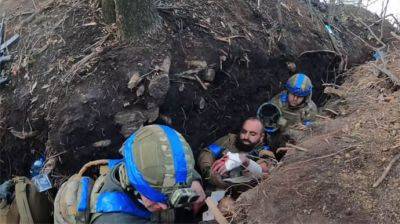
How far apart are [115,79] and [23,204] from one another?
1.92 metres

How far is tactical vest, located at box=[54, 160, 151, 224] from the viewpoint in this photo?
3271 mm

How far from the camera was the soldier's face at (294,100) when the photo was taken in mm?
7344

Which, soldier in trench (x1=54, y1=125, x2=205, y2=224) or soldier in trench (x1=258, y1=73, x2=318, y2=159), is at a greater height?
soldier in trench (x1=54, y1=125, x2=205, y2=224)

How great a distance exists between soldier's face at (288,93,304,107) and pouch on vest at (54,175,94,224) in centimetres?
439

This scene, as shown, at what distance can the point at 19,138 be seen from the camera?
19.2 feet

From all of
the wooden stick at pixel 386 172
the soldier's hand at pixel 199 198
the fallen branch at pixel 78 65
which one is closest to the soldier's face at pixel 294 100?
the fallen branch at pixel 78 65

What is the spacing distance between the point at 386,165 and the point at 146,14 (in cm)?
347

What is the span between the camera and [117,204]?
3.24 meters

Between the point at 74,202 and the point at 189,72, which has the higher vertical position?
the point at 189,72

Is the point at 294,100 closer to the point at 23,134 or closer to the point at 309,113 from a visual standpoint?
the point at 309,113

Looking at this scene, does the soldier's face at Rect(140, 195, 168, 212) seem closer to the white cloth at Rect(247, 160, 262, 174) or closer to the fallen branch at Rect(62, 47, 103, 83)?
the white cloth at Rect(247, 160, 262, 174)

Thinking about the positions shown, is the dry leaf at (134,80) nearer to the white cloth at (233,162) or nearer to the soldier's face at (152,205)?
the white cloth at (233,162)

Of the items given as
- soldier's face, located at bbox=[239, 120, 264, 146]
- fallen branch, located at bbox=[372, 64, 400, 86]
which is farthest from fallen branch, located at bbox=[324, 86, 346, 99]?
soldier's face, located at bbox=[239, 120, 264, 146]

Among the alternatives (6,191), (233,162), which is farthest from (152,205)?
(6,191)
